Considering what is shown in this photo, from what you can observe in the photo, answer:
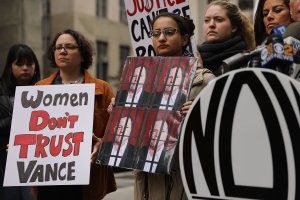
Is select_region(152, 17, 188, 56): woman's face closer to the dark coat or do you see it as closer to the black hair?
the dark coat

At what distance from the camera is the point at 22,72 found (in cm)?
384

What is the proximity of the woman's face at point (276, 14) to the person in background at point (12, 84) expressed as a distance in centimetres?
197

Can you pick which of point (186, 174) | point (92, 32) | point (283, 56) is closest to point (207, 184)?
point (186, 174)

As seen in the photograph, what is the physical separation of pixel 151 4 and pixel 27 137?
145 cm

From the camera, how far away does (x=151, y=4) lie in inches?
150

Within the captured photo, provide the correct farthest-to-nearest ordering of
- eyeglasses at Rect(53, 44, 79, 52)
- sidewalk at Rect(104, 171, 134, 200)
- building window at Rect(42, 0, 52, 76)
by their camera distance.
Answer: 1. building window at Rect(42, 0, 52, 76)
2. sidewalk at Rect(104, 171, 134, 200)
3. eyeglasses at Rect(53, 44, 79, 52)

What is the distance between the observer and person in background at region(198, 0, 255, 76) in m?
2.87

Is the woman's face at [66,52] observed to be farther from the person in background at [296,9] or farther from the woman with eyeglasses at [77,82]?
the person in background at [296,9]

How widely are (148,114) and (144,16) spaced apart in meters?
1.73

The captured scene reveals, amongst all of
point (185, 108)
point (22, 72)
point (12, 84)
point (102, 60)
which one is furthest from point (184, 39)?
point (102, 60)

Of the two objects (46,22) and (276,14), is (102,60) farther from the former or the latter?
(276,14)

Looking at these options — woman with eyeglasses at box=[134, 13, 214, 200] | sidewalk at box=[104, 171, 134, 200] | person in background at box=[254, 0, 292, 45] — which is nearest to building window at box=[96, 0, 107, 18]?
sidewalk at box=[104, 171, 134, 200]

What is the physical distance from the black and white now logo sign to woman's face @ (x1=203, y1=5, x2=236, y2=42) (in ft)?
5.12

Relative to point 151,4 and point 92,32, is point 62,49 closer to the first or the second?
point 151,4
